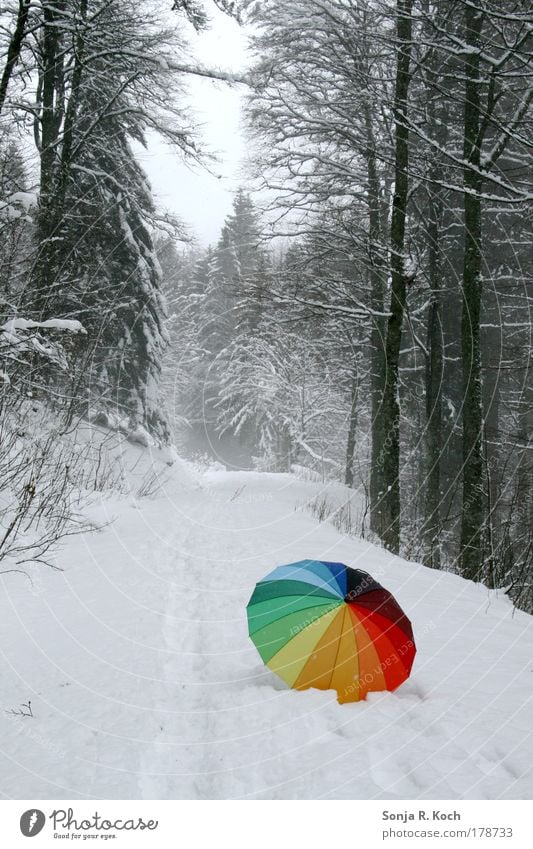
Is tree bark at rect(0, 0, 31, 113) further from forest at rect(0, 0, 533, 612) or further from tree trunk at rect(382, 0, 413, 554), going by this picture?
tree trunk at rect(382, 0, 413, 554)

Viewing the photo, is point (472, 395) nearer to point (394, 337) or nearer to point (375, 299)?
point (394, 337)

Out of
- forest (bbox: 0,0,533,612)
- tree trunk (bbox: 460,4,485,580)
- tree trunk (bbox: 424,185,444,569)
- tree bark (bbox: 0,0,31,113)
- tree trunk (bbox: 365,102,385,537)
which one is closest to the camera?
tree bark (bbox: 0,0,31,113)

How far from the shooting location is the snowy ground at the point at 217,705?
1971 mm

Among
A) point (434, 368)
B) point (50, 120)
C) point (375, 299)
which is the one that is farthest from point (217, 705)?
point (50, 120)

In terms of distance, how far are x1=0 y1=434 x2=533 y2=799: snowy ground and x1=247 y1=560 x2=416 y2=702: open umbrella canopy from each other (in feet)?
0.33

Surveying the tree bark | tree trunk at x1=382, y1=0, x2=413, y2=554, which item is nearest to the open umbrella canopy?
the tree bark

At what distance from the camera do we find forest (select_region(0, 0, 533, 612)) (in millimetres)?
5723

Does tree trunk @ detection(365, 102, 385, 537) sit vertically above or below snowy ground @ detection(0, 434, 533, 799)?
above

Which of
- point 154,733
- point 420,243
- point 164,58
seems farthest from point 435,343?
point 154,733

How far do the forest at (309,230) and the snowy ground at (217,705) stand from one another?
117cm

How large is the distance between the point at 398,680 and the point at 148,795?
4.55ft

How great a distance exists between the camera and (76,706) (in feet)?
8.17

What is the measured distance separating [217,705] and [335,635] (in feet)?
2.32

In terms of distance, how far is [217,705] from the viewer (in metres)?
2.66
